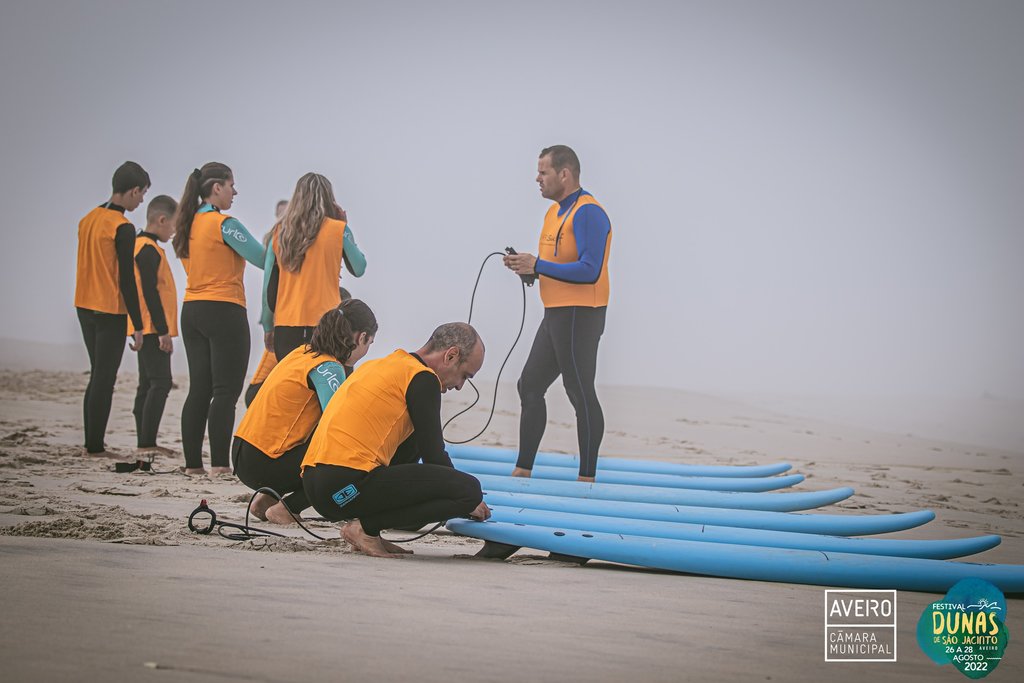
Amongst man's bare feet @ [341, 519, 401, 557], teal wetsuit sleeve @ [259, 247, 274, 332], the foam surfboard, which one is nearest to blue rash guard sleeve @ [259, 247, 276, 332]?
teal wetsuit sleeve @ [259, 247, 274, 332]

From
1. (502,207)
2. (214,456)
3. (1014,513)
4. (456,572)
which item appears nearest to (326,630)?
(456,572)

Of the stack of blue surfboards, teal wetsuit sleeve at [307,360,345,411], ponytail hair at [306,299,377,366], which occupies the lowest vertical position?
the stack of blue surfboards

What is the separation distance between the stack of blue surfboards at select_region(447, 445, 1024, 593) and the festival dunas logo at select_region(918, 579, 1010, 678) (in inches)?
2.8

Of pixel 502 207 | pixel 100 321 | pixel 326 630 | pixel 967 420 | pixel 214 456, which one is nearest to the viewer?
pixel 326 630

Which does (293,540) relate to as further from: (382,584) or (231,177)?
(231,177)

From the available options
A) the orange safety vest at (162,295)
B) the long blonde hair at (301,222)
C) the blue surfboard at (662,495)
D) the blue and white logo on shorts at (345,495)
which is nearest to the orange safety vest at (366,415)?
the blue and white logo on shorts at (345,495)

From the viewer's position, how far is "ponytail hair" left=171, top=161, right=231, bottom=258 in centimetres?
509

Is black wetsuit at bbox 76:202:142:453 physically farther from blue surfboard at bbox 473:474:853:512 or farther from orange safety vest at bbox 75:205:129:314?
blue surfboard at bbox 473:474:853:512

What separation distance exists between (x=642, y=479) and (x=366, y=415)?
2.29 m

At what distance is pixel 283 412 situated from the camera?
359 centimetres

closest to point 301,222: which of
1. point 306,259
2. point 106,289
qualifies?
point 306,259

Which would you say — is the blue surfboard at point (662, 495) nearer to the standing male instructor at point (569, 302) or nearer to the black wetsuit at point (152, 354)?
the standing male instructor at point (569, 302)

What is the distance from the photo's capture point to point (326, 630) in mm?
2018

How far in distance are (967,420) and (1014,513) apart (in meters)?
9.19
